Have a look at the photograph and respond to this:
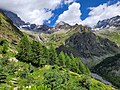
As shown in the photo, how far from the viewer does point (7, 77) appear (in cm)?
10256

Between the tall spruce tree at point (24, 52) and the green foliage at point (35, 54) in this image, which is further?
the green foliage at point (35, 54)

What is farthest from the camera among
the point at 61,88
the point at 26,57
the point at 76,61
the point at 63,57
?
the point at 76,61

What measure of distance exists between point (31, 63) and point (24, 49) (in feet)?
26.7

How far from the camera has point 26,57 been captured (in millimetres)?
139875

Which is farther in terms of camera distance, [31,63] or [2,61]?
[31,63]

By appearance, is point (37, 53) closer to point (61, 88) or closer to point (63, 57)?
point (63, 57)

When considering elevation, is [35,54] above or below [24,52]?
below

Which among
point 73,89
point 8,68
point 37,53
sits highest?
point 37,53

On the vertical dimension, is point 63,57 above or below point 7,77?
above

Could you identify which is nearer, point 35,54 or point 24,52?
point 24,52

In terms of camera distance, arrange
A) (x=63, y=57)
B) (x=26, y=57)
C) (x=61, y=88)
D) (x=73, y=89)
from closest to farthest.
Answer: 1. (x=61, y=88)
2. (x=73, y=89)
3. (x=26, y=57)
4. (x=63, y=57)

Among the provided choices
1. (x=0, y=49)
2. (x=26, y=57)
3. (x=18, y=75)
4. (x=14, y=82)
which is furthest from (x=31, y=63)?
(x=14, y=82)

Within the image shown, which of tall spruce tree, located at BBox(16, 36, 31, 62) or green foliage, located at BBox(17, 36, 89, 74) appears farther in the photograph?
green foliage, located at BBox(17, 36, 89, 74)

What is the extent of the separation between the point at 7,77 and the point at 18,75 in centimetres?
797
